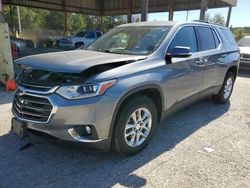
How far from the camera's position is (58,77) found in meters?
3.01

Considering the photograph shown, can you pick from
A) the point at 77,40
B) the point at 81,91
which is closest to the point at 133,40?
the point at 81,91

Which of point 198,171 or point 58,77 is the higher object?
point 58,77

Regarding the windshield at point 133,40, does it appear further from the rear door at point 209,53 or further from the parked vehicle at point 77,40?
the parked vehicle at point 77,40

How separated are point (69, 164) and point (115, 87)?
121 cm

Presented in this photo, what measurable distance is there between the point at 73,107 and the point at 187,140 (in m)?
2.12

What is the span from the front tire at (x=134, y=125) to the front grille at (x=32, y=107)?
0.85 metres

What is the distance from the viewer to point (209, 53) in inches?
192

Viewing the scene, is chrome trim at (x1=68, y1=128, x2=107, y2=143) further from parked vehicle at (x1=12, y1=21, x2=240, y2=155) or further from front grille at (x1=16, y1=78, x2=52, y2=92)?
front grille at (x1=16, y1=78, x2=52, y2=92)

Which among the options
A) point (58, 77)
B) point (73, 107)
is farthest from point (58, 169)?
point (58, 77)

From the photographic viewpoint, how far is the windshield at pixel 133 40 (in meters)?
3.85

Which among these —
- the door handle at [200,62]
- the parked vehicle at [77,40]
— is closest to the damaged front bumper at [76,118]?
the door handle at [200,62]

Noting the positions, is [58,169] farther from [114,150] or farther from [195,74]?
[195,74]

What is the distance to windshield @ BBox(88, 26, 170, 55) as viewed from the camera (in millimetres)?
3850

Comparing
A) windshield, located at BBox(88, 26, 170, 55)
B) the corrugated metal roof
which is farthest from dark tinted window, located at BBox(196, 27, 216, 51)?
the corrugated metal roof
